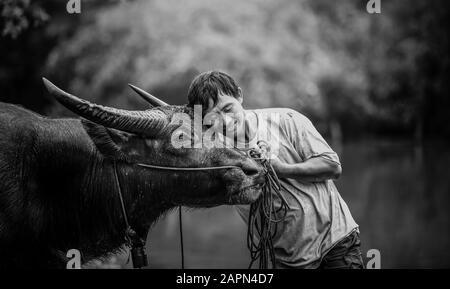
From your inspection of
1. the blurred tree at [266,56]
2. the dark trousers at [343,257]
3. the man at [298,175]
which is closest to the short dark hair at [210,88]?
the man at [298,175]

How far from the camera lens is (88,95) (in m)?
10.6

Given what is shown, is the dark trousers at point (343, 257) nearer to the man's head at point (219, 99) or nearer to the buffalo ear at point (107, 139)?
the man's head at point (219, 99)

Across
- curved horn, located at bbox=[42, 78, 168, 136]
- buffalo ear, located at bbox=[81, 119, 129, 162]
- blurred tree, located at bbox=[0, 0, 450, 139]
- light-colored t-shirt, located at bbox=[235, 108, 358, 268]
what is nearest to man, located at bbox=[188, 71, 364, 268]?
light-colored t-shirt, located at bbox=[235, 108, 358, 268]

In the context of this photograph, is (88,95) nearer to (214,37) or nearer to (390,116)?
(214,37)

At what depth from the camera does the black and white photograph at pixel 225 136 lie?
3096 millimetres

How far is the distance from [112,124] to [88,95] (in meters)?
7.86

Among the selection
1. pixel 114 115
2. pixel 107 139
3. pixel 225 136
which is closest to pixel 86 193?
pixel 107 139

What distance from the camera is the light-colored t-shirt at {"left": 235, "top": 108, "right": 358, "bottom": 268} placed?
3.15m

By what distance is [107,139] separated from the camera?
3.07m

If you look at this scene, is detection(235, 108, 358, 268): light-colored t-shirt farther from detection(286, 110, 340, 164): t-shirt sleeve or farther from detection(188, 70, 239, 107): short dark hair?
detection(188, 70, 239, 107): short dark hair

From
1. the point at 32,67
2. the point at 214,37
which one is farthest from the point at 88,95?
the point at 214,37

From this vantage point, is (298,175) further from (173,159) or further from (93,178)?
(93,178)

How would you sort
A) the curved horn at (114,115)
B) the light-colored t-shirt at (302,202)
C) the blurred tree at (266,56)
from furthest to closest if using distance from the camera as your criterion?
the blurred tree at (266,56), the light-colored t-shirt at (302,202), the curved horn at (114,115)

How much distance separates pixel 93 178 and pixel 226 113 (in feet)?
2.77
